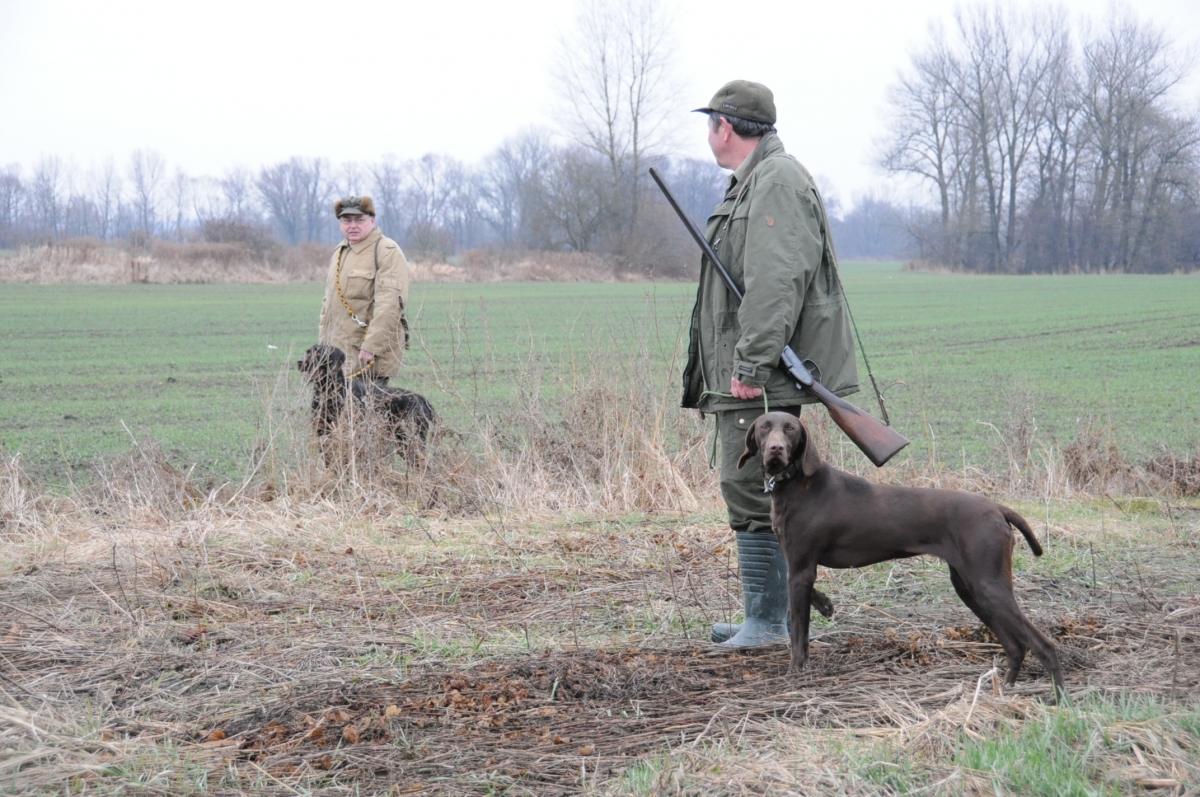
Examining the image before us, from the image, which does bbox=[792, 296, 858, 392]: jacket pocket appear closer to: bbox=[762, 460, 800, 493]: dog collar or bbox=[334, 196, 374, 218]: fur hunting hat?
bbox=[762, 460, 800, 493]: dog collar

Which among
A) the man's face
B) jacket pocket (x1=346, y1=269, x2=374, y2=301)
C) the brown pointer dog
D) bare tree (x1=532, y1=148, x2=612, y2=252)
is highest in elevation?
bare tree (x1=532, y1=148, x2=612, y2=252)

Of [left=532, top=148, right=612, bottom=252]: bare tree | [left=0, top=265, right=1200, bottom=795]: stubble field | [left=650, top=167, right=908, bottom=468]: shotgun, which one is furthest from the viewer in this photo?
[left=532, top=148, right=612, bottom=252]: bare tree

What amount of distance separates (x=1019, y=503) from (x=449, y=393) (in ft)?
13.6

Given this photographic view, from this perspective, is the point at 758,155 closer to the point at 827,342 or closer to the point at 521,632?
the point at 827,342

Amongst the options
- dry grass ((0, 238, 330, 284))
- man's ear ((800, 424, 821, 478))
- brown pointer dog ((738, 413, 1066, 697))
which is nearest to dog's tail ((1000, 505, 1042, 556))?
brown pointer dog ((738, 413, 1066, 697))

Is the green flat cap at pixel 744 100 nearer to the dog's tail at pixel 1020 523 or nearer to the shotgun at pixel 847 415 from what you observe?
the shotgun at pixel 847 415

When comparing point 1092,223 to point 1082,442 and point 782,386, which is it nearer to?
point 1082,442

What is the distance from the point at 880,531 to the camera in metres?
3.77

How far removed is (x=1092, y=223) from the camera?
71.1 meters

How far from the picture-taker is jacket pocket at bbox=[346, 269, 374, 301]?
7.79m

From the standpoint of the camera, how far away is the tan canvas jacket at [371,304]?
7.66 m

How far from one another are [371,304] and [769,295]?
4508 millimetres

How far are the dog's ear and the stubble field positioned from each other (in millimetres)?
801

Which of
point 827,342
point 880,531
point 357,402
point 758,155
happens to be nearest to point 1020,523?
point 880,531
